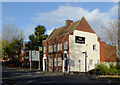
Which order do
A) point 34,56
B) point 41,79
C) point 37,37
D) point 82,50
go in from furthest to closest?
point 37,37
point 34,56
point 82,50
point 41,79

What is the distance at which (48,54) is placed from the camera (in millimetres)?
39062

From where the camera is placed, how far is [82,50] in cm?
3412

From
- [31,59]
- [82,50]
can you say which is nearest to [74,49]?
[82,50]

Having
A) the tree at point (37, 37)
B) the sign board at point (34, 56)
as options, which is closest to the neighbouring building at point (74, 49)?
the sign board at point (34, 56)

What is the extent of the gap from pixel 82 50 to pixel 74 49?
2.40m

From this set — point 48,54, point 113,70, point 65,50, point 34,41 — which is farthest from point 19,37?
point 113,70

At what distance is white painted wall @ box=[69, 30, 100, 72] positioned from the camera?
105 feet

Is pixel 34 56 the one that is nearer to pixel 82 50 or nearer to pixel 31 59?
pixel 31 59

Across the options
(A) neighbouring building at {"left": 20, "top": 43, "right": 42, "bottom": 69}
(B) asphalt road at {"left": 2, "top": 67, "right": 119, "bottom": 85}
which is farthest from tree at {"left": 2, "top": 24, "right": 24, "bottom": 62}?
(B) asphalt road at {"left": 2, "top": 67, "right": 119, "bottom": 85}

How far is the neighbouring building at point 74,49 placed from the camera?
106 feet

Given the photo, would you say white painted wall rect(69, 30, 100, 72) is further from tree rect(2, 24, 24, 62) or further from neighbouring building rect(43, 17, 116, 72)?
tree rect(2, 24, 24, 62)

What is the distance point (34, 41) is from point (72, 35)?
19.1m

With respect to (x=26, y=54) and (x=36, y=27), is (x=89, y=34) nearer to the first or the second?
(x=36, y=27)

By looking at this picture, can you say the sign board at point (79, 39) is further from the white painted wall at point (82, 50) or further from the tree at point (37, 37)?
the tree at point (37, 37)
